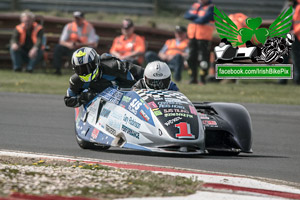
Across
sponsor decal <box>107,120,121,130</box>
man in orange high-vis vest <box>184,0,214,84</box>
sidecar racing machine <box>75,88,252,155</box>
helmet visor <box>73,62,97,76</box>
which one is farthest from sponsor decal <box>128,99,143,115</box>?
man in orange high-vis vest <box>184,0,214,84</box>

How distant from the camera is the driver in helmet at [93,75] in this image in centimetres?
907

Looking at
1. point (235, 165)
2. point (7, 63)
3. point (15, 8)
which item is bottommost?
point (235, 165)

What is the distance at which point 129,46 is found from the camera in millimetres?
17234

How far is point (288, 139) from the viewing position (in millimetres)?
10469

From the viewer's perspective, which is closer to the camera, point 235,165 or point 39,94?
point 235,165

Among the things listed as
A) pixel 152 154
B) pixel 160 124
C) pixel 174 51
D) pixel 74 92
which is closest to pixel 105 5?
pixel 174 51

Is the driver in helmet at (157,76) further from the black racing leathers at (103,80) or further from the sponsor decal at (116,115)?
the black racing leathers at (103,80)

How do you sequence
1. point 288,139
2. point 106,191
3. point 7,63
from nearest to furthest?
point 106,191, point 288,139, point 7,63

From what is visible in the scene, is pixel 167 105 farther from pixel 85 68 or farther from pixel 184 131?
pixel 85 68

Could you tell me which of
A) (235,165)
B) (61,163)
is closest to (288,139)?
(235,165)

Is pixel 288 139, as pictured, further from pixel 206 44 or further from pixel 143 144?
pixel 206 44

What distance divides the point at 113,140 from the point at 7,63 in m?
11.6

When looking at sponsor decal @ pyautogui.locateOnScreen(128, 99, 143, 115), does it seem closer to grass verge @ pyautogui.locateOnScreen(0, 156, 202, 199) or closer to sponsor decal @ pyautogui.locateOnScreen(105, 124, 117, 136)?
sponsor decal @ pyautogui.locateOnScreen(105, 124, 117, 136)

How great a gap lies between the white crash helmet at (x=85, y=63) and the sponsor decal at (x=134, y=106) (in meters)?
1.04
